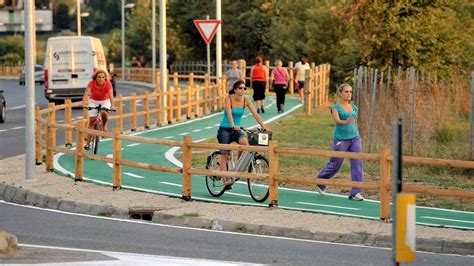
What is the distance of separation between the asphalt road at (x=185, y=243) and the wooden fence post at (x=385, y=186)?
60.9 inches

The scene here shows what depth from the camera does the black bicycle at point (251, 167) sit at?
1853cm

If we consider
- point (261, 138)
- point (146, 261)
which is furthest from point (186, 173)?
point (146, 261)

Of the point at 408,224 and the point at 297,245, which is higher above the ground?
the point at 408,224

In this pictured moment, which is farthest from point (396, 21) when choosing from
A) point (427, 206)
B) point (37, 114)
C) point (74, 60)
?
point (427, 206)

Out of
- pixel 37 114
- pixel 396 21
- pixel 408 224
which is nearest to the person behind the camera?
pixel 408 224

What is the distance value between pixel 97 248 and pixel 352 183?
3990mm

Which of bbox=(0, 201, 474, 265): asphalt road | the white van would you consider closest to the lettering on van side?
the white van

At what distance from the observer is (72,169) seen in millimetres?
23922

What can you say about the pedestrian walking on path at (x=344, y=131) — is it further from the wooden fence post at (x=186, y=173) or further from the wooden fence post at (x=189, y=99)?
the wooden fence post at (x=189, y=99)

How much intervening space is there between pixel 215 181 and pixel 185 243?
186 inches

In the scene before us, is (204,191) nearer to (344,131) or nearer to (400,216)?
(344,131)

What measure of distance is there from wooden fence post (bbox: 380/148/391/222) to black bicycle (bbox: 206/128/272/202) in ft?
8.16

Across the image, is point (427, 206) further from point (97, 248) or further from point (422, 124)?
point (422, 124)

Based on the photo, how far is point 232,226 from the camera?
1593 cm
